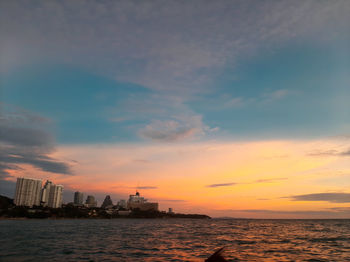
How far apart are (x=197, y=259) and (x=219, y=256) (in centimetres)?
2042

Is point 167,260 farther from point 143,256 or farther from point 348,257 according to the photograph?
point 348,257

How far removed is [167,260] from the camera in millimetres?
29578

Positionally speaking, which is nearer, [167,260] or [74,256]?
[167,260]

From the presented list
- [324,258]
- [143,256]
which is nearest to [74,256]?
[143,256]

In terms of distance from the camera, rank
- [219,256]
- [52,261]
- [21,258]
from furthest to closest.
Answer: [21,258]
[52,261]
[219,256]

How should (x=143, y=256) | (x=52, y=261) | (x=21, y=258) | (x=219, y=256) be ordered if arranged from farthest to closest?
(x=143, y=256) → (x=21, y=258) → (x=52, y=261) → (x=219, y=256)

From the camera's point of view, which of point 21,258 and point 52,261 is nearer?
point 52,261

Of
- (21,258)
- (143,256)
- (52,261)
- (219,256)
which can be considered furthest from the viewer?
(143,256)

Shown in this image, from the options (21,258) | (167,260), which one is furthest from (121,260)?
(21,258)

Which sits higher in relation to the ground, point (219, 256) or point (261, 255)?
point (219, 256)

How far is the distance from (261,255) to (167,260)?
1470cm

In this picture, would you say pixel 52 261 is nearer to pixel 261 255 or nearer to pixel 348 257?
pixel 261 255

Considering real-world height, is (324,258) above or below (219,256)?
below

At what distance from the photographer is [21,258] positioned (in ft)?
99.7
